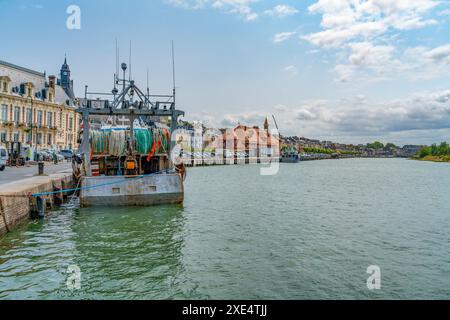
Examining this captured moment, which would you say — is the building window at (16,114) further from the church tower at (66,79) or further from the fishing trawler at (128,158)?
the fishing trawler at (128,158)

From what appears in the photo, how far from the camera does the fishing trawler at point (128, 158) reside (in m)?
21.4

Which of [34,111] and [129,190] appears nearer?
[129,190]

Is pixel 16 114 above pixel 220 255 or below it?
above

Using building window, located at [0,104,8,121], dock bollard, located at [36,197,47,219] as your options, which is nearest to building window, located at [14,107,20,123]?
building window, located at [0,104,8,121]

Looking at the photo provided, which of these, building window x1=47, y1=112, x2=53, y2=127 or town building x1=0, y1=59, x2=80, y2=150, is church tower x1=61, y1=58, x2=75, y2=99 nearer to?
town building x1=0, y1=59, x2=80, y2=150

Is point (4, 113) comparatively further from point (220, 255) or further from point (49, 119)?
point (220, 255)

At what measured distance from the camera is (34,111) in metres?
70.6

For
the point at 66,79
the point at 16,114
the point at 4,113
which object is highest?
the point at 66,79

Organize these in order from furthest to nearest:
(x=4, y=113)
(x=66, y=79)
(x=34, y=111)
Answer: (x=66, y=79) < (x=34, y=111) < (x=4, y=113)

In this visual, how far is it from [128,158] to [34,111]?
188 feet

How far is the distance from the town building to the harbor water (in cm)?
4544

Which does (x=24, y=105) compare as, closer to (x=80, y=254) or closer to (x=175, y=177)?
(x=175, y=177)

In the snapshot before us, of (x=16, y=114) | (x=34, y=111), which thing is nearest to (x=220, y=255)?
(x=16, y=114)
